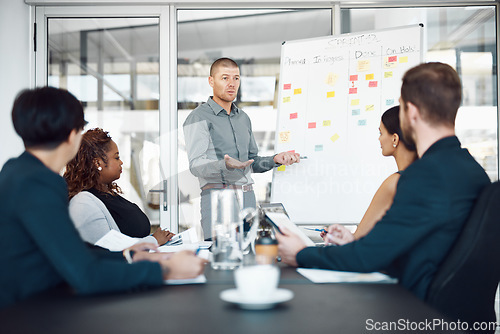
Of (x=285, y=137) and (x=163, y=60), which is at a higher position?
(x=163, y=60)

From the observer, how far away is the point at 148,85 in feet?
15.1

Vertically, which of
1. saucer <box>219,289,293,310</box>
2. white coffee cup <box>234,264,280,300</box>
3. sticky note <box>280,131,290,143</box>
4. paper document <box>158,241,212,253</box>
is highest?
sticky note <box>280,131,290,143</box>

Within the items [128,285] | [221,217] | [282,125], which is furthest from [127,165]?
[128,285]

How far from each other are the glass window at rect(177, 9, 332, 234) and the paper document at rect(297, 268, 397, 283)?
2.81 metres

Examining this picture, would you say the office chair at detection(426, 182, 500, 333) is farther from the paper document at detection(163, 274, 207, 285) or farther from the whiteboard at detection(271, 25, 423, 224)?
the whiteboard at detection(271, 25, 423, 224)

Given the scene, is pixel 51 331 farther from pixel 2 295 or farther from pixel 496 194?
pixel 496 194

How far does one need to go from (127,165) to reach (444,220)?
364cm

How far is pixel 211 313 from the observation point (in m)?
1.05

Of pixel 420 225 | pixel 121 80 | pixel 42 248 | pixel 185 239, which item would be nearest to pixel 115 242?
pixel 185 239

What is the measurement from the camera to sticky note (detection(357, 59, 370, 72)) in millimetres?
3859

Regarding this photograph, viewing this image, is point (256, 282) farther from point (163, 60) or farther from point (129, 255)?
point (163, 60)

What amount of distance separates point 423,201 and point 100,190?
173cm

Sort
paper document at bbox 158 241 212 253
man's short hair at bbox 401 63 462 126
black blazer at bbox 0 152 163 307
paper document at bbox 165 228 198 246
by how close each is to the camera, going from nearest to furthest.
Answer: black blazer at bbox 0 152 163 307 → man's short hair at bbox 401 63 462 126 → paper document at bbox 158 241 212 253 → paper document at bbox 165 228 198 246

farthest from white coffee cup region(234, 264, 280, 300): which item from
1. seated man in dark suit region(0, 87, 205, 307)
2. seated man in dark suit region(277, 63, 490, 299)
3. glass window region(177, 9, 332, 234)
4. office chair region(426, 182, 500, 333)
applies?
glass window region(177, 9, 332, 234)
